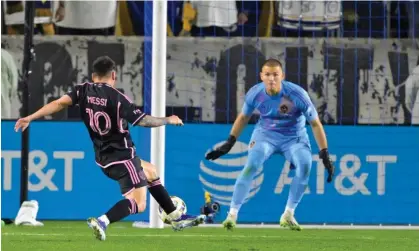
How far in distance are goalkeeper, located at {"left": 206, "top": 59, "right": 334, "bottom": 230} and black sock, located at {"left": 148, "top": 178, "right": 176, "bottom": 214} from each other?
150 centimetres

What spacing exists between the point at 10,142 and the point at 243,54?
286 centimetres

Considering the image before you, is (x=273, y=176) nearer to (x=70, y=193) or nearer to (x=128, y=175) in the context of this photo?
(x=70, y=193)

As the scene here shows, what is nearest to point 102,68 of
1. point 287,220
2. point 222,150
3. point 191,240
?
point 191,240

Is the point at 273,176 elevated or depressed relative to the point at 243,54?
depressed

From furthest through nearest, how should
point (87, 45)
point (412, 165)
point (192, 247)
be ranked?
point (87, 45) → point (412, 165) → point (192, 247)

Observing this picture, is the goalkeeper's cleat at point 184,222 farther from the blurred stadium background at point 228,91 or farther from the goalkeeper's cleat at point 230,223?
the blurred stadium background at point 228,91

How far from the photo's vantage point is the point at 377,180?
1170cm

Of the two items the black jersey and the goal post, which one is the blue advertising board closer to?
the goal post

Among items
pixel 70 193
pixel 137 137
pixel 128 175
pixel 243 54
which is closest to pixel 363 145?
pixel 243 54

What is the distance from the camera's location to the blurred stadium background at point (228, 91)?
11656mm

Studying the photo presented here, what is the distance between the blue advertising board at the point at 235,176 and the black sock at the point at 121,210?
3752mm

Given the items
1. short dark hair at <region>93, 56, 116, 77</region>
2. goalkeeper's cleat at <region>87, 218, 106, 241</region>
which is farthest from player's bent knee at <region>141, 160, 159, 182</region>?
goalkeeper's cleat at <region>87, 218, 106, 241</region>

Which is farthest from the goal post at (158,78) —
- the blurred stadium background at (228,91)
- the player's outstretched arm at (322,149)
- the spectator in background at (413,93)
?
the spectator in background at (413,93)

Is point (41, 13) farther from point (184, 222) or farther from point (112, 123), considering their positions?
point (112, 123)
